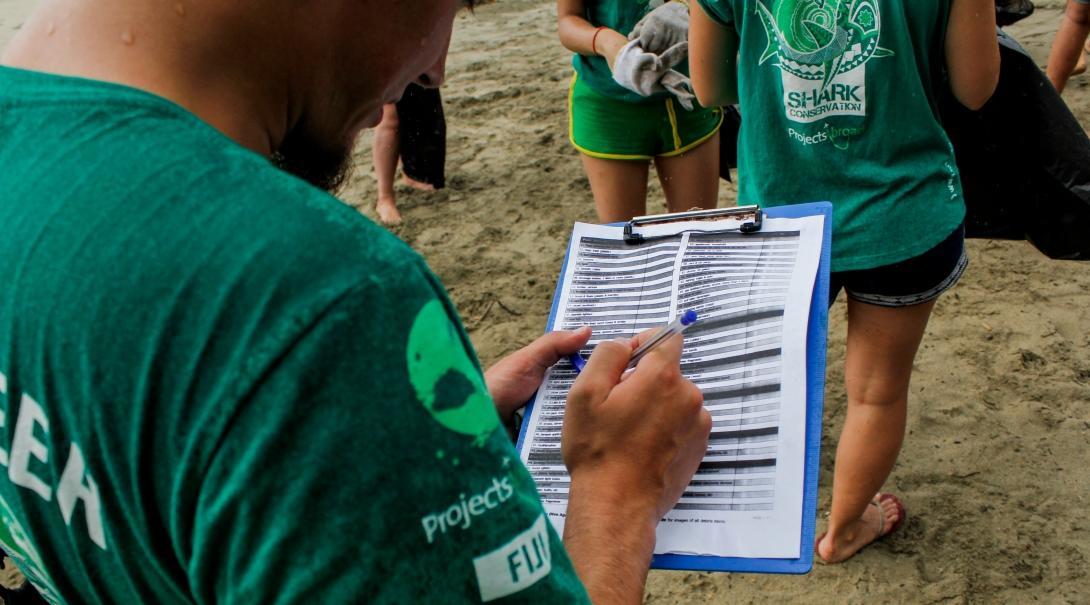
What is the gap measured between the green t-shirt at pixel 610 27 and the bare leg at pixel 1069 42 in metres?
2.49

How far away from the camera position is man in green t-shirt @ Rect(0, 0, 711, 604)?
0.54 meters

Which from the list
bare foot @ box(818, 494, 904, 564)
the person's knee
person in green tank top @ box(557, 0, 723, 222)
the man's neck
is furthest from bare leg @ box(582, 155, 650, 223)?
the man's neck

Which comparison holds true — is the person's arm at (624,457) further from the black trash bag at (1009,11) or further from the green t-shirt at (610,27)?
the black trash bag at (1009,11)

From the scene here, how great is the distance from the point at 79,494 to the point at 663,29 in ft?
6.48

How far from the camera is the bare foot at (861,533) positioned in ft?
7.52

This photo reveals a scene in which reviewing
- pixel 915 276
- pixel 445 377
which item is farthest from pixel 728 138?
pixel 445 377

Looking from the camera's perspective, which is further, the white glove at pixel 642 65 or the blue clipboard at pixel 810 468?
the white glove at pixel 642 65

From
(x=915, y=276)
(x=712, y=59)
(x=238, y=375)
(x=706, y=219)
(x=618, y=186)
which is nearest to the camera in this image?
(x=238, y=375)

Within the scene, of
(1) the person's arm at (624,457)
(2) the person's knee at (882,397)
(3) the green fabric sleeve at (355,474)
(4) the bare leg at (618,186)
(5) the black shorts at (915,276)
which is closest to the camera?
(3) the green fabric sleeve at (355,474)

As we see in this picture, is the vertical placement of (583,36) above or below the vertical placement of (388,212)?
above

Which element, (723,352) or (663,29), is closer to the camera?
(723,352)

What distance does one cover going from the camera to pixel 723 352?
129cm

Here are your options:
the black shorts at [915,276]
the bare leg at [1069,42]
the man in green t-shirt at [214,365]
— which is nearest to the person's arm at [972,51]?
the black shorts at [915,276]

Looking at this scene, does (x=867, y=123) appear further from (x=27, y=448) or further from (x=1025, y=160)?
(x=27, y=448)
